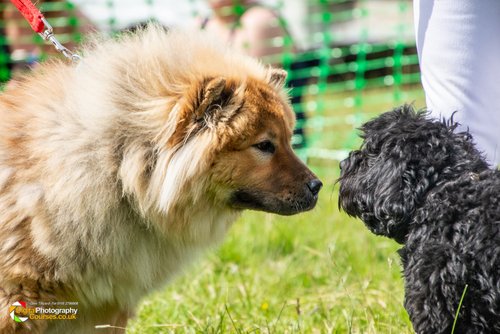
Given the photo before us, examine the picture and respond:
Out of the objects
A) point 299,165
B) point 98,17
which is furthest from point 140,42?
point 98,17

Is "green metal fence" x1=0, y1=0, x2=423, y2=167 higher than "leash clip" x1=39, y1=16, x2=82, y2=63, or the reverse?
"leash clip" x1=39, y1=16, x2=82, y2=63

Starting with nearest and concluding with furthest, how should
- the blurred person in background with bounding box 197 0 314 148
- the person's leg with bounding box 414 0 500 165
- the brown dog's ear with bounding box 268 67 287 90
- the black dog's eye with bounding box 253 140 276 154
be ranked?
the person's leg with bounding box 414 0 500 165 → the black dog's eye with bounding box 253 140 276 154 → the brown dog's ear with bounding box 268 67 287 90 → the blurred person in background with bounding box 197 0 314 148

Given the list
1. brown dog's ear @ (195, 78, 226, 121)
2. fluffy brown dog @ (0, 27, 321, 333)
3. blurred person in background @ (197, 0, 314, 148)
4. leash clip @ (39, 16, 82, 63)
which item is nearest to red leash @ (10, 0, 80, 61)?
leash clip @ (39, 16, 82, 63)

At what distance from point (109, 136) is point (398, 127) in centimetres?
119

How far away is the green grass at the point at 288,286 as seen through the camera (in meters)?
3.60

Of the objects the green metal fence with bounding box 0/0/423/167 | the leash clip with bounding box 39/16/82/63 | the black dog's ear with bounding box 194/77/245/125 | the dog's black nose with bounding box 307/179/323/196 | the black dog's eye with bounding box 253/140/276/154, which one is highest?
the leash clip with bounding box 39/16/82/63

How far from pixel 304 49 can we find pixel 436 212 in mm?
6318

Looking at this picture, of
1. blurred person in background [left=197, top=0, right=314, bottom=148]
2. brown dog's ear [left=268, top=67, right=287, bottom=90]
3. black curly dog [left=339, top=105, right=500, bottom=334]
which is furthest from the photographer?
blurred person in background [left=197, top=0, right=314, bottom=148]

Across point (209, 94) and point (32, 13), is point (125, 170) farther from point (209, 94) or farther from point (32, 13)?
point (32, 13)

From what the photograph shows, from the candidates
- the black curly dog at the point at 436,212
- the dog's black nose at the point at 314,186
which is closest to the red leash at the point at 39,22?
the dog's black nose at the point at 314,186

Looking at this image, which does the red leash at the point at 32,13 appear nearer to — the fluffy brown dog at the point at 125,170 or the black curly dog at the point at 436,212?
the fluffy brown dog at the point at 125,170

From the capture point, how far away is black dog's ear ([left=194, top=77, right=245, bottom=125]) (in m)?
3.13

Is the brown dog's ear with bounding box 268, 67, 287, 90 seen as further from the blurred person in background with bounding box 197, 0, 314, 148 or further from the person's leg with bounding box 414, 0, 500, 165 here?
the blurred person in background with bounding box 197, 0, 314, 148

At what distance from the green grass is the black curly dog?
0.45 meters
